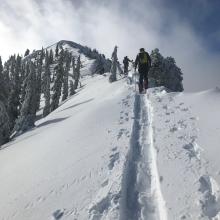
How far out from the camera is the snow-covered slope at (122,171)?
28.3 ft

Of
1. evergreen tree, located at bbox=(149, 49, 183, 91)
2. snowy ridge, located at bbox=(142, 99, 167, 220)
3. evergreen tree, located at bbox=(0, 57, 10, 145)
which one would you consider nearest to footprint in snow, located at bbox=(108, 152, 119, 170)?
snowy ridge, located at bbox=(142, 99, 167, 220)

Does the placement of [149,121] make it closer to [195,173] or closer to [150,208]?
[195,173]

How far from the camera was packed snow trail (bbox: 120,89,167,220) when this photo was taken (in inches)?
332

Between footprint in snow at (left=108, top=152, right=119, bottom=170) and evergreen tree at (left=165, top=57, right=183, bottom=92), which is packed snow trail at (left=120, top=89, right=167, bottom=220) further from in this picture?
evergreen tree at (left=165, top=57, right=183, bottom=92)

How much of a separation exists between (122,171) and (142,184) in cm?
88

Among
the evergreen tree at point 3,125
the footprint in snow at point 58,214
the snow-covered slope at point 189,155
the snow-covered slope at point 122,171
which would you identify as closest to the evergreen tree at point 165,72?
the evergreen tree at point 3,125

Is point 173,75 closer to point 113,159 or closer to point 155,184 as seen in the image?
point 113,159

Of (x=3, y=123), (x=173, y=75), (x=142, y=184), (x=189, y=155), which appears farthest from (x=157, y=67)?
(x=142, y=184)

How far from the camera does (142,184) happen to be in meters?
9.76

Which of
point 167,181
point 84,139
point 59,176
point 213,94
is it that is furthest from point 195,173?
point 213,94

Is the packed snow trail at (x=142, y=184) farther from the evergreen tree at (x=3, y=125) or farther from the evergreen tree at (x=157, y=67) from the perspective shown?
the evergreen tree at (x=157, y=67)

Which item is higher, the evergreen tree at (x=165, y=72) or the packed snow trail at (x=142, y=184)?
the evergreen tree at (x=165, y=72)

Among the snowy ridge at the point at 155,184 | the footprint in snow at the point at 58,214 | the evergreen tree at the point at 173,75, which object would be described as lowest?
the footprint in snow at the point at 58,214

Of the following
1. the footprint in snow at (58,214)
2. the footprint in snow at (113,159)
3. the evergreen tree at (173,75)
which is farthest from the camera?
the evergreen tree at (173,75)
